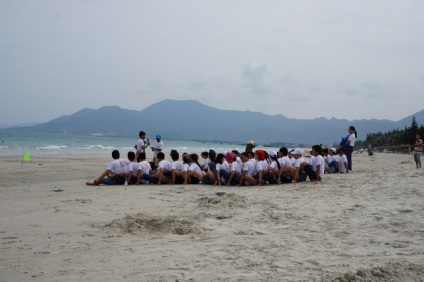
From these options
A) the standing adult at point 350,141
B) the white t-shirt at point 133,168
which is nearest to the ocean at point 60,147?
the white t-shirt at point 133,168

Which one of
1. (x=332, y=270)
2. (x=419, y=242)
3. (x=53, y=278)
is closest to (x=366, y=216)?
(x=419, y=242)

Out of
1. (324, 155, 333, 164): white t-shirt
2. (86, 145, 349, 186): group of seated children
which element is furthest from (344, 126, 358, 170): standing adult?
(86, 145, 349, 186): group of seated children

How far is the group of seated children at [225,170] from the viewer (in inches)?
474

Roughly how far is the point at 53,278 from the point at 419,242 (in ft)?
14.2

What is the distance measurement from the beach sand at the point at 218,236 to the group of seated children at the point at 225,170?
2.29 meters

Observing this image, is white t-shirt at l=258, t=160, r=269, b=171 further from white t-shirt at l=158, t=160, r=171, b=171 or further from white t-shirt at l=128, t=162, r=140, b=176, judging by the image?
white t-shirt at l=128, t=162, r=140, b=176

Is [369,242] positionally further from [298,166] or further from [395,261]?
[298,166]

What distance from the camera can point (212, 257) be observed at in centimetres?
470

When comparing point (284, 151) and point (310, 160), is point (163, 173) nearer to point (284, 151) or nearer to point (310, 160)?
point (284, 151)

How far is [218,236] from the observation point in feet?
18.7

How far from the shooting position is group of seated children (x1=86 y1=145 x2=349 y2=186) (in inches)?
474

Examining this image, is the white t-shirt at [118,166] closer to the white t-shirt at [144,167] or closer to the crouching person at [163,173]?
the white t-shirt at [144,167]

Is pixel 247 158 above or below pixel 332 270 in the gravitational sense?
above

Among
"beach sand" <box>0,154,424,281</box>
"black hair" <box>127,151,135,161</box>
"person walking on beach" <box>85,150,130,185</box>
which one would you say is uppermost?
"black hair" <box>127,151,135,161</box>
